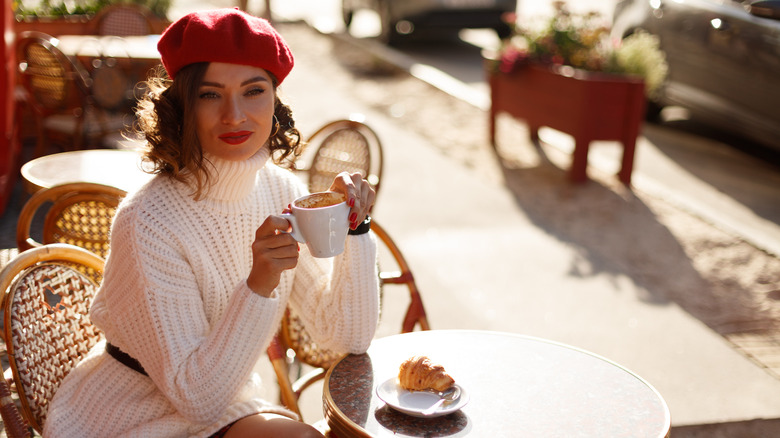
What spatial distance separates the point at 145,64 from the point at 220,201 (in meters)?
4.13

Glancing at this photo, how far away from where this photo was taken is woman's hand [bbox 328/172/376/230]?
1903 millimetres

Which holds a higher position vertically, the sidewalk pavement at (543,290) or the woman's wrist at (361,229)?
the woman's wrist at (361,229)

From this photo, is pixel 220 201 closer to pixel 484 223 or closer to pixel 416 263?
pixel 416 263

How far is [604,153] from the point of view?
281 inches

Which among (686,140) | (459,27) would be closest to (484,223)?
(686,140)

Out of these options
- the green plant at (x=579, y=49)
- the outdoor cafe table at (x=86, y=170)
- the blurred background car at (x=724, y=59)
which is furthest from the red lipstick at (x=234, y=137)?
the blurred background car at (x=724, y=59)

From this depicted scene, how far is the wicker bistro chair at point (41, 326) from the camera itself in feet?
6.36

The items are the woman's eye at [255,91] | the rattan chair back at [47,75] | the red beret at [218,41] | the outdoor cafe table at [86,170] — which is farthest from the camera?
the rattan chair back at [47,75]

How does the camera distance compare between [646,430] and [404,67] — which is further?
[404,67]

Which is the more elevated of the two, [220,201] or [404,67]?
[220,201]

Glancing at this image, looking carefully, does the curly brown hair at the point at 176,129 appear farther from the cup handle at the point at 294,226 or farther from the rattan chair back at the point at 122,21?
the rattan chair back at the point at 122,21

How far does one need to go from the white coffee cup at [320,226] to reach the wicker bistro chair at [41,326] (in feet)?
2.43

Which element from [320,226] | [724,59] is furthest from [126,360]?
[724,59]

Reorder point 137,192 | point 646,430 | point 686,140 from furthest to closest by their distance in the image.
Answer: point 686,140
point 137,192
point 646,430
